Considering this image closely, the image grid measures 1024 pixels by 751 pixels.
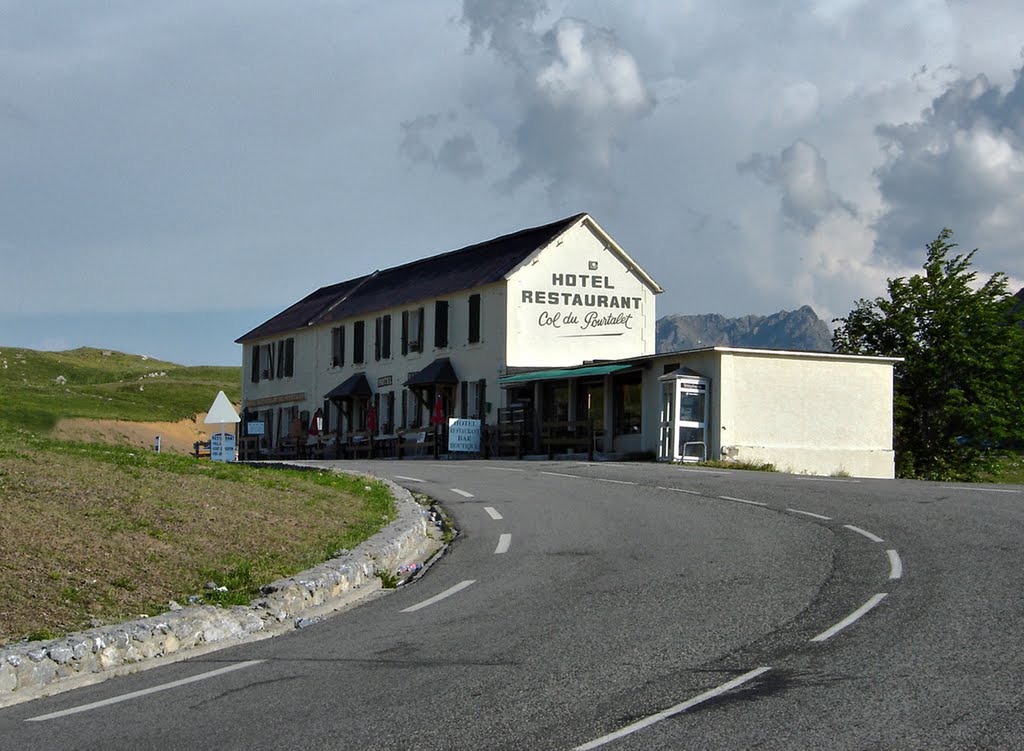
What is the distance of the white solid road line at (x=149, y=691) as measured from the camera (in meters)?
8.14

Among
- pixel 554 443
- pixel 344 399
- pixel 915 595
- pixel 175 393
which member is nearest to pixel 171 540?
pixel 915 595

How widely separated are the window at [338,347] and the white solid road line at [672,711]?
160ft

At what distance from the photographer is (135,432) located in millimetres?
64562

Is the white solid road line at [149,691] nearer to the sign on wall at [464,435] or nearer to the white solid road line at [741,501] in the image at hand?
the white solid road line at [741,501]

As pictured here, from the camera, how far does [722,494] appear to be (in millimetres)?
21141

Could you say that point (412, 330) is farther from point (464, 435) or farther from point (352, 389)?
point (464, 435)

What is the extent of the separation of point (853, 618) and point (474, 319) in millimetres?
37639

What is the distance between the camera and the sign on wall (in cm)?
4319

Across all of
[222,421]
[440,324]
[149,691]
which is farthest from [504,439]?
[149,691]

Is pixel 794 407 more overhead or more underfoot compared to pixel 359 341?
more underfoot

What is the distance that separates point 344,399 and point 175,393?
3015 cm

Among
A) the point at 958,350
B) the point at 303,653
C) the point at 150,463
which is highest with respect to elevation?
the point at 958,350

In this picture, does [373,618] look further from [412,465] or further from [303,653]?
[412,465]

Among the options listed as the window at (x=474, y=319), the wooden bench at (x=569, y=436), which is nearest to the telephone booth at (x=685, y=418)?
the wooden bench at (x=569, y=436)
